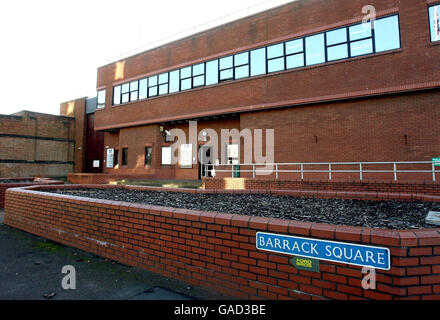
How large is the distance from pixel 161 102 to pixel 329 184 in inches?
518

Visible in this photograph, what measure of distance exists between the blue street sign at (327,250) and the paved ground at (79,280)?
85 centimetres

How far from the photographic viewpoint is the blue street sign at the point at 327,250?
2.30m

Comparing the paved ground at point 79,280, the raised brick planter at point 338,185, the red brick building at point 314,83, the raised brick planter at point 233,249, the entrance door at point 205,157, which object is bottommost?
the paved ground at point 79,280

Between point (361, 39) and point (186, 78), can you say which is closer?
point (361, 39)

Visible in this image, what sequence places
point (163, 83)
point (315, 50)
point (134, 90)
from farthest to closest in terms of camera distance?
point (134, 90) → point (163, 83) → point (315, 50)

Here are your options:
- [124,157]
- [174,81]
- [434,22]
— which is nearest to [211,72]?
[174,81]

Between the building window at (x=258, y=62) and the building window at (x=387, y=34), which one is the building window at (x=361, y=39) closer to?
the building window at (x=387, y=34)

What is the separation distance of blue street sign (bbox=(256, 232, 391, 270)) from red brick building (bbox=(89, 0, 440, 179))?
10890 mm

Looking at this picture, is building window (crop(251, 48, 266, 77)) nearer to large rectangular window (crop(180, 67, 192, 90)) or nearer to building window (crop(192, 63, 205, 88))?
building window (crop(192, 63, 205, 88))

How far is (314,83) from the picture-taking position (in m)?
13.0

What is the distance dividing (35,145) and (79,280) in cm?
2722

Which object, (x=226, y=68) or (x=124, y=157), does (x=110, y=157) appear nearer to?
(x=124, y=157)

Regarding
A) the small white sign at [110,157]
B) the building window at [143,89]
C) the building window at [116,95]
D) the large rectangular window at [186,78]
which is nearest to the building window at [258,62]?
the large rectangular window at [186,78]

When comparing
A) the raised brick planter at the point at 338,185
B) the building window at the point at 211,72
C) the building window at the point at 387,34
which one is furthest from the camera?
the building window at the point at 211,72
